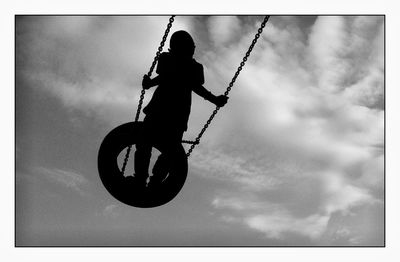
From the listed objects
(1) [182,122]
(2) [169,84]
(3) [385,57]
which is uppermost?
(3) [385,57]

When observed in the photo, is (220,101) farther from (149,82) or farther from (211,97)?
(149,82)

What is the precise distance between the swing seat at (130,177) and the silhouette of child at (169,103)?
0.28ft

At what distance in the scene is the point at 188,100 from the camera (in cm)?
562

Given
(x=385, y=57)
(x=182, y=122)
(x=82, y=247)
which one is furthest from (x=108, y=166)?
(x=385, y=57)

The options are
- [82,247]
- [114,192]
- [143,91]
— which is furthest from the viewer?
[82,247]

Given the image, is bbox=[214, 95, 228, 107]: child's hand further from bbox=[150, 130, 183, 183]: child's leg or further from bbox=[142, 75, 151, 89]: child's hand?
bbox=[142, 75, 151, 89]: child's hand

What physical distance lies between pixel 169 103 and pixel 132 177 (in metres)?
0.96

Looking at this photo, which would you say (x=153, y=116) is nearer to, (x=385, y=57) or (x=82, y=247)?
(x=82, y=247)

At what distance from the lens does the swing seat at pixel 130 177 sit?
539 centimetres

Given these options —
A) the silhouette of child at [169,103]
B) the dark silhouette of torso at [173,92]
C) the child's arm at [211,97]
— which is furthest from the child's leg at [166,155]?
the child's arm at [211,97]

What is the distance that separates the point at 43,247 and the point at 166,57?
3.81 meters

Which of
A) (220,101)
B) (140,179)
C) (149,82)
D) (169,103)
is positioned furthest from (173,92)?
(140,179)

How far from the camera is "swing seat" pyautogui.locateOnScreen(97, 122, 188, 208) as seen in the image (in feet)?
17.7

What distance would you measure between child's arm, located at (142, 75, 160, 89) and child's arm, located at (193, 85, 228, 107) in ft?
1.60
